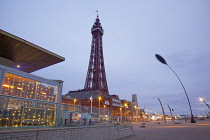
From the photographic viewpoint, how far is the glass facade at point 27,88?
7.93m

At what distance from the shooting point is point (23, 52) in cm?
1459

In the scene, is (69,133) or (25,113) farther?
(69,133)

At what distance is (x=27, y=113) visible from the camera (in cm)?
811

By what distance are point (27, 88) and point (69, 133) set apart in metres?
3.55

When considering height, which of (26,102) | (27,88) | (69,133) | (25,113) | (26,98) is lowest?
(69,133)

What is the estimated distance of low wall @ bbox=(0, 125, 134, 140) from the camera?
243 inches

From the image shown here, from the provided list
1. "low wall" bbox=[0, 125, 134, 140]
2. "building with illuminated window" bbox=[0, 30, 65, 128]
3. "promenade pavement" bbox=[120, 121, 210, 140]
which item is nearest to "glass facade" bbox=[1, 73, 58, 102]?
"building with illuminated window" bbox=[0, 30, 65, 128]

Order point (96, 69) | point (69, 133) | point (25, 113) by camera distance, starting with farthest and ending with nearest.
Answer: point (96, 69)
point (69, 133)
point (25, 113)

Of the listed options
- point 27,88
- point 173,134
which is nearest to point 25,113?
point 27,88

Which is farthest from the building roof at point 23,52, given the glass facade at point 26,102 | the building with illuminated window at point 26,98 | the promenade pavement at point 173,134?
the promenade pavement at point 173,134

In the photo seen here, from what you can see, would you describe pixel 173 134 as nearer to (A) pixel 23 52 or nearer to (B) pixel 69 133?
(B) pixel 69 133

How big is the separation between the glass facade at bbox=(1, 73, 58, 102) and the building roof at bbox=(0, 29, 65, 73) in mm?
→ 5150

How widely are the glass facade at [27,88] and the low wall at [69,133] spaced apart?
234 cm

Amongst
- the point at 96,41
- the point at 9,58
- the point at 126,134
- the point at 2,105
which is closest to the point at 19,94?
the point at 2,105
